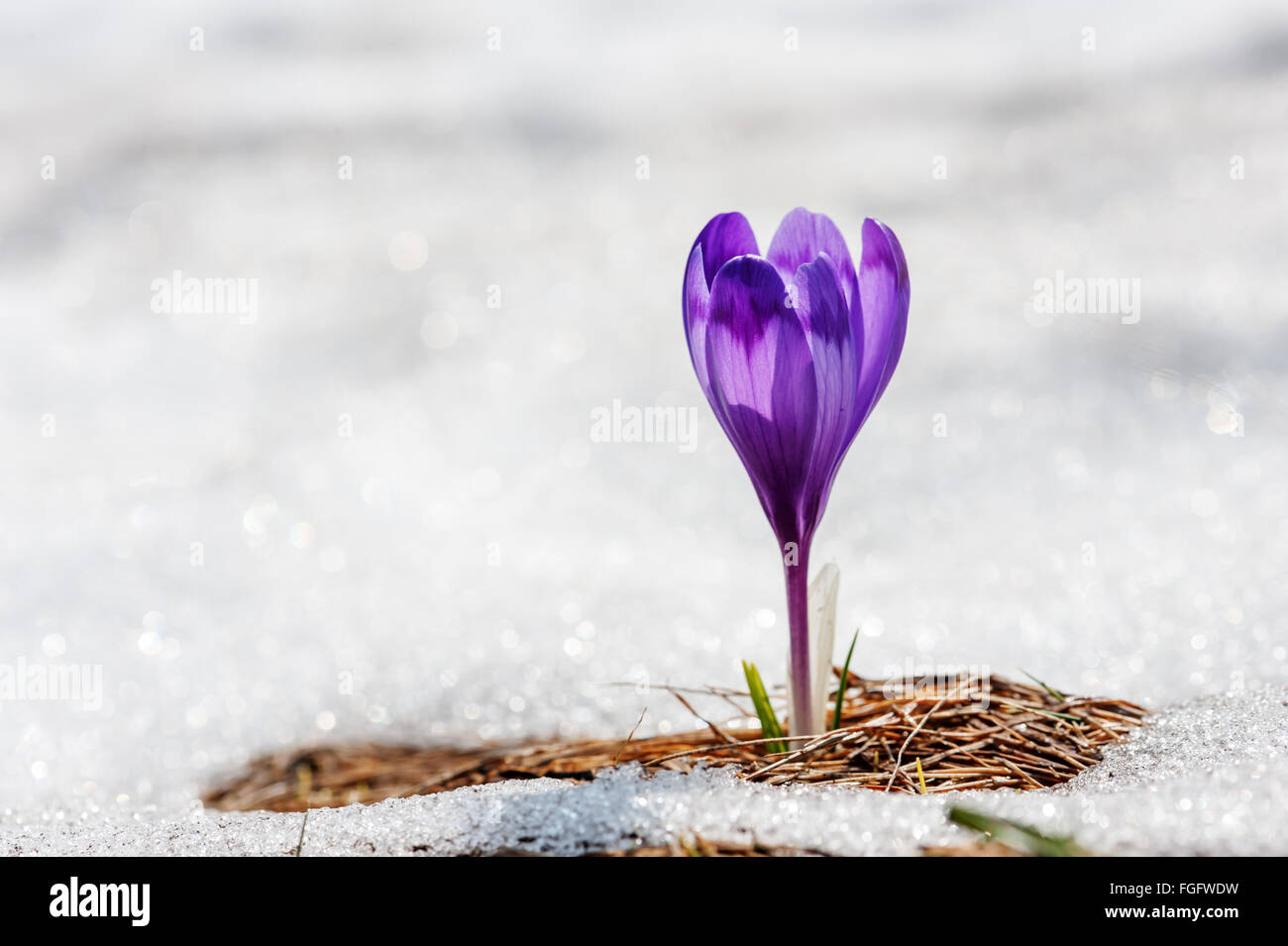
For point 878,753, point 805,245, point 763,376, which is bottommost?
point 878,753

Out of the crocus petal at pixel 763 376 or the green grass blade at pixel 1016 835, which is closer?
the green grass blade at pixel 1016 835

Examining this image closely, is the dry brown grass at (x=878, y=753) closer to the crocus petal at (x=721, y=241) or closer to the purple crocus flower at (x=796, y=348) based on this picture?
the purple crocus flower at (x=796, y=348)

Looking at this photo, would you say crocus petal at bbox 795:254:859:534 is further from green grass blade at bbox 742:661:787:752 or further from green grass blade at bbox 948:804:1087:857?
green grass blade at bbox 948:804:1087:857

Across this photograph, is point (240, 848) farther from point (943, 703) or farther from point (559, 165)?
point (559, 165)

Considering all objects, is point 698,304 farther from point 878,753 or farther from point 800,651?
point 878,753

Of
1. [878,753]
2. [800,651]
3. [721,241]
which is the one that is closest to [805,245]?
[721,241]

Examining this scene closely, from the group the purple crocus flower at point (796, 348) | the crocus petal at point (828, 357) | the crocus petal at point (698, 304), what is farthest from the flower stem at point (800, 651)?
the crocus petal at point (698, 304)
